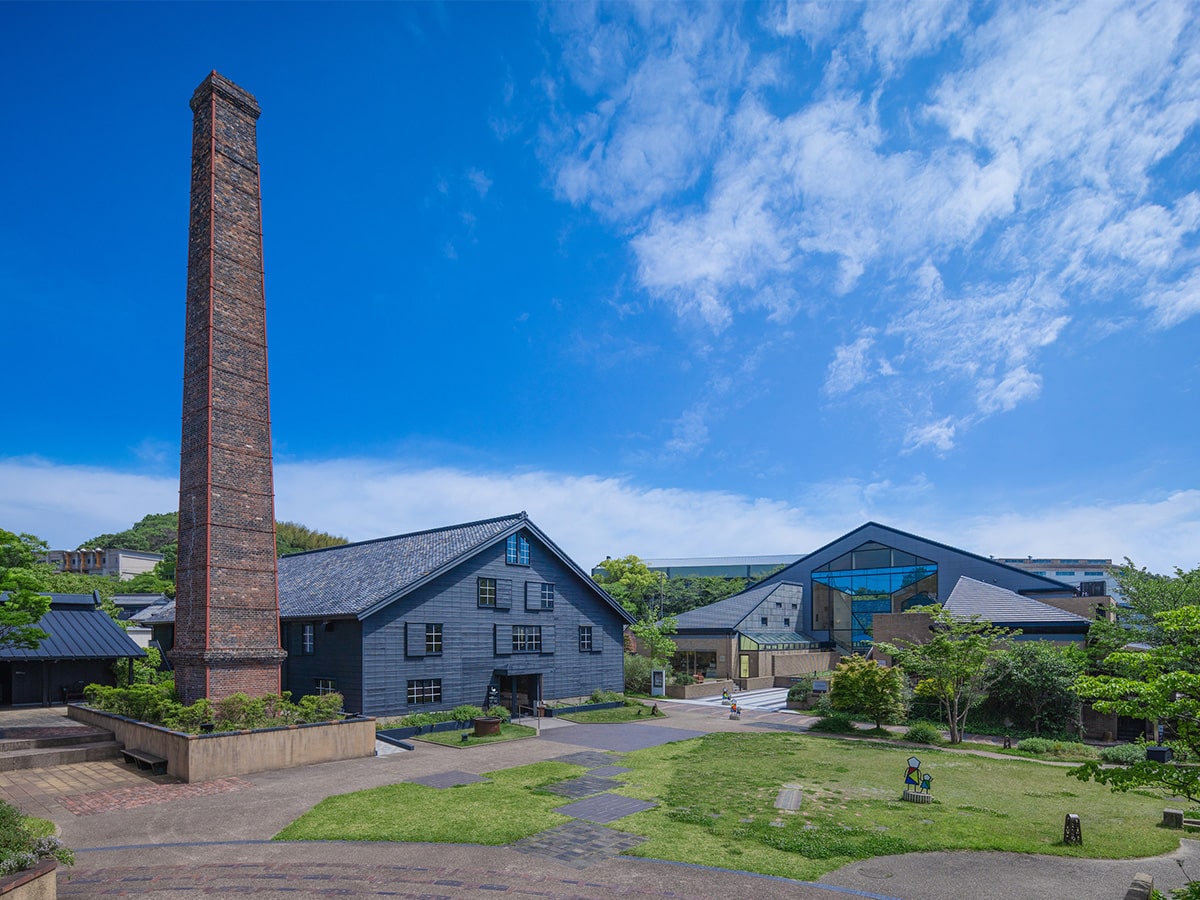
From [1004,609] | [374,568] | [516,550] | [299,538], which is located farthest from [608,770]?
[299,538]

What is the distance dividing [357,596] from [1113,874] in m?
26.2

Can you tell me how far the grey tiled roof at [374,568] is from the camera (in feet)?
98.5

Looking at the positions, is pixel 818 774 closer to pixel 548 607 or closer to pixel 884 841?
pixel 884 841

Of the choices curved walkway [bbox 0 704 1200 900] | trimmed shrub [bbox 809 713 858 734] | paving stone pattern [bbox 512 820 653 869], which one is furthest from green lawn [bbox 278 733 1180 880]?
trimmed shrub [bbox 809 713 858 734]

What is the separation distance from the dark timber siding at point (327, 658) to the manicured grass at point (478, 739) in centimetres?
324

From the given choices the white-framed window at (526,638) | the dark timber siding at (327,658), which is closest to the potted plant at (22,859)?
the dark timber siding at (327,658)

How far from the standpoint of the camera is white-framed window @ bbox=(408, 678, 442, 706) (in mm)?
29531

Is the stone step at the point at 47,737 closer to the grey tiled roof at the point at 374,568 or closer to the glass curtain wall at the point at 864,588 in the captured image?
the grey tiled roof at the point at 374,568

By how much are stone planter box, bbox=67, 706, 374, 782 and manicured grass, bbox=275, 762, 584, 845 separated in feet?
14.8

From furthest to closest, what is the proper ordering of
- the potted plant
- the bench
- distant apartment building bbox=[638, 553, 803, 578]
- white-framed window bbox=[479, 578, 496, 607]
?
distant apartment building bbox=[638, 553, 803, 578], white-framed window bbox=[479, 578, 496, 607], the bench, the potted plant

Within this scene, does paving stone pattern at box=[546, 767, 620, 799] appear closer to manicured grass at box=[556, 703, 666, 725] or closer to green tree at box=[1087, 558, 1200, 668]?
manicured grass at box=[556, 703, 666, 725]

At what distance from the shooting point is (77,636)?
3117cm

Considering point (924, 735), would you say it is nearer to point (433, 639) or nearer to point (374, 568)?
point (433, 639)

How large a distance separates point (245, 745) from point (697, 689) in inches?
1159
